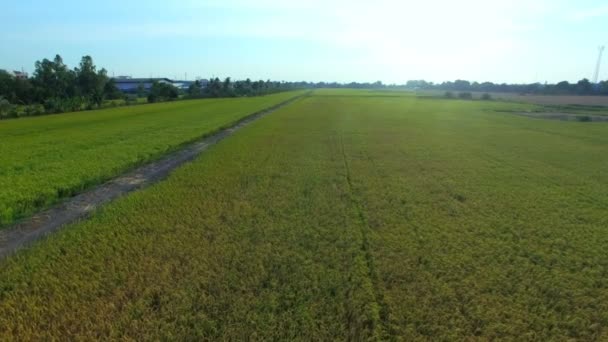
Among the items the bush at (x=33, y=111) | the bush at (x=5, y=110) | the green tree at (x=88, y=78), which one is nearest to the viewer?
the bush at (x=5, y=110)

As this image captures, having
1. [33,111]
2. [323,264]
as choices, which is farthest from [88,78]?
[323,264]

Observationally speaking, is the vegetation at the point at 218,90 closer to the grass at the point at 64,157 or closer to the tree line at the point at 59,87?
the tree line at the point at 59,87

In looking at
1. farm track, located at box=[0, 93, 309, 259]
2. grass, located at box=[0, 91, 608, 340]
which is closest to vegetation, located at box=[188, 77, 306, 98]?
farm track, located at box=[0, 93, 309, 259]

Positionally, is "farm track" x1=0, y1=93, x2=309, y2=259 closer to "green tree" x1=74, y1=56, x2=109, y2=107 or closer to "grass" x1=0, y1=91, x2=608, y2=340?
"grass" x1=0, y1=91, x2=608, y2=340

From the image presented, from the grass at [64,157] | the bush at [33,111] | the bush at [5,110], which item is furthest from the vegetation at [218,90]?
the grass at [64,157]

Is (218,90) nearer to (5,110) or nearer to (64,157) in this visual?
(5,110)

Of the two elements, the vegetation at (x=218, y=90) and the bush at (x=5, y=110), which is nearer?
the bush at (x=5, y=110)
